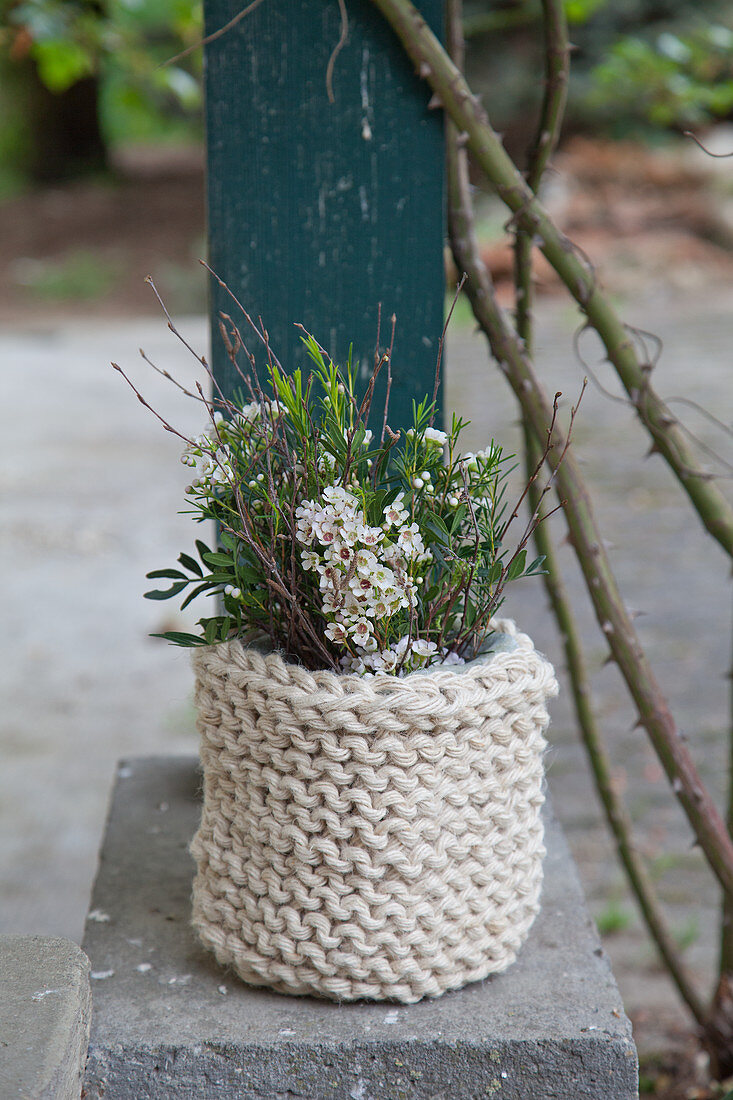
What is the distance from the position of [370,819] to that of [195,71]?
10.7 meters

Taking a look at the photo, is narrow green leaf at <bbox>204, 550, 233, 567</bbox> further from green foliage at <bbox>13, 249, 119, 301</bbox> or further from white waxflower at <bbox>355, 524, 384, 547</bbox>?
green foliage at <bbox>13, 249, 119, 301</bbox>

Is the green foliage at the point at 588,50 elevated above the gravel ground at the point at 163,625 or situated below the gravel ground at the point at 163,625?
above

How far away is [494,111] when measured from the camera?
8648 mm

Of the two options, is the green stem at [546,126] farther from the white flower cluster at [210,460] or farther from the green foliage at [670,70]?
the green foliage at [670,70]

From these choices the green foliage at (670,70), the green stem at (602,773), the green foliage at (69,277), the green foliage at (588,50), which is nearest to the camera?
the green stem at (602,773)

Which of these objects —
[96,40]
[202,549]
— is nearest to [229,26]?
[202,549]

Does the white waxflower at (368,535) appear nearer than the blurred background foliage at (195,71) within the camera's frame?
Yes

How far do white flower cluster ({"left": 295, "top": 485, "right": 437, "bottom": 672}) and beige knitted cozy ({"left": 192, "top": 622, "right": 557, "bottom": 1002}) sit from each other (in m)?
0.03

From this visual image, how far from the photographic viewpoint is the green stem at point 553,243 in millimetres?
922

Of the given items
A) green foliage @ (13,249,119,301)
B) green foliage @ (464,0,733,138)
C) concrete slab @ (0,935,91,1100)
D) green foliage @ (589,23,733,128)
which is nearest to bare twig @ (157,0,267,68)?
concrete slab @ (0,935,91,1100)

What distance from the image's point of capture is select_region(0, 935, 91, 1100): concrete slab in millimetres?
678

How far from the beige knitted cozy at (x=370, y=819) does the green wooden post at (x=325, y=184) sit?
33 centimetres

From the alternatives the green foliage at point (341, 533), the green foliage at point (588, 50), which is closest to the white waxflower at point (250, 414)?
the green foliage at point (341, 533)

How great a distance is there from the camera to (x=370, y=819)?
30.1 inches
